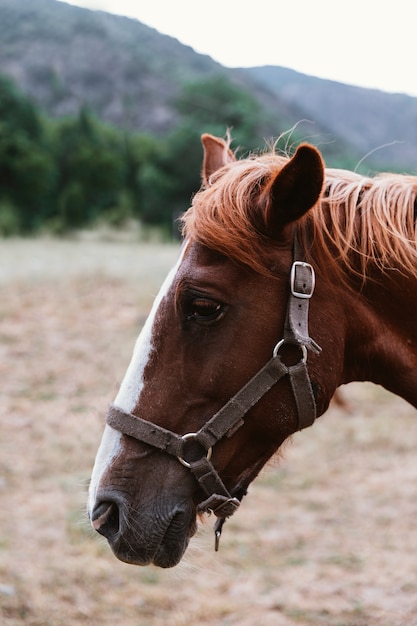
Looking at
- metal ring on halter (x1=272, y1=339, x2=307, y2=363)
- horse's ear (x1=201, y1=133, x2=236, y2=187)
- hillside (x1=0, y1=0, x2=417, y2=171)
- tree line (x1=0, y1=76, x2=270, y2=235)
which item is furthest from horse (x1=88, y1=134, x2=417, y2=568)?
tree line (x1=0, y1=76, x2=270, y2=235)

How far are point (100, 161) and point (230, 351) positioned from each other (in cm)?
2111

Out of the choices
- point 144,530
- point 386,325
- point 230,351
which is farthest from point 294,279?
point 144,530

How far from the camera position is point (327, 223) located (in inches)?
87.5

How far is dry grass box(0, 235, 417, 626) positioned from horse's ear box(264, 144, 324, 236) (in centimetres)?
107

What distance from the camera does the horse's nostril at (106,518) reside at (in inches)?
81.7

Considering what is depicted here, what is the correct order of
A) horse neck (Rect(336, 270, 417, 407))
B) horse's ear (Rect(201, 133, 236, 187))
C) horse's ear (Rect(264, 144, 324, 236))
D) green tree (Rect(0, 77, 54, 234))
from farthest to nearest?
1. green tree (Rect(0, 77, 54, 234))
2. horse's ear (Rect(201, 133, 236, 187))
3. horse neck (Rect(336, 270, 417, 407))
4. horse's ear (Rect(264, 144, 324, 236))

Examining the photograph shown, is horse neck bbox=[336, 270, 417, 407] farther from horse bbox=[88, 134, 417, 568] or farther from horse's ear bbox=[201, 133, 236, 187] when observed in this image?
horse's ear bbox=[201, 133, 236, 187]

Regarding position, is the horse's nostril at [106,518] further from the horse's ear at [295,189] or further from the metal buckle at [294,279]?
the horse's ear at [295,189]

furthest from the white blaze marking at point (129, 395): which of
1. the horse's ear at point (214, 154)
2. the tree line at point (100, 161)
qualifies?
the tree line at point (100, 161)

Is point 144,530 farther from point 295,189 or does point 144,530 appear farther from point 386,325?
point 295,189

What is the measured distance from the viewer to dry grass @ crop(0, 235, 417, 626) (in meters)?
4.12

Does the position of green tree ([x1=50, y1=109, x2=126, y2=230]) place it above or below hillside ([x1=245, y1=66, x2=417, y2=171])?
below

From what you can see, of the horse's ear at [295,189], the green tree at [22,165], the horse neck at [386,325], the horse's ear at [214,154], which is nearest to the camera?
the horse's ear at [295,189]

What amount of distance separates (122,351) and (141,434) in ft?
26.3
